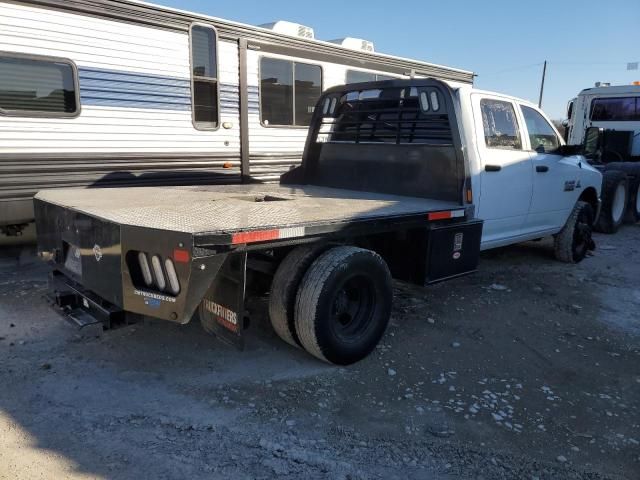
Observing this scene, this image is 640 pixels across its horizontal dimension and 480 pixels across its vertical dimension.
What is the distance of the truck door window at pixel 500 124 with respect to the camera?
16.3 feet

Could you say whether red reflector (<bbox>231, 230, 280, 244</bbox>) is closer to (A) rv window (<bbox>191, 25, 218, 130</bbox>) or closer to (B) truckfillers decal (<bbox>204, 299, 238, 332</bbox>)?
(B) truckfillers decal (<bbox>204, 299, 238, 332</bbox>)

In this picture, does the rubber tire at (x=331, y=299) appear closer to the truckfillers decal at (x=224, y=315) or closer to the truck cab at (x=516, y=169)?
the truckfillers decal at (x=224, y=315)

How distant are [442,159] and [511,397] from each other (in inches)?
89.1

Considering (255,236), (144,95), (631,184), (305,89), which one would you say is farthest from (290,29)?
(631,184)

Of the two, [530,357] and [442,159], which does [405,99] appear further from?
[530,357]

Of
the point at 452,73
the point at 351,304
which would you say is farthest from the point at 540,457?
the point at 452,73

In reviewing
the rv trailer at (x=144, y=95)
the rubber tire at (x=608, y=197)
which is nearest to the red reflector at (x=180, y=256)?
the rv trailer at (x=144, y=95)

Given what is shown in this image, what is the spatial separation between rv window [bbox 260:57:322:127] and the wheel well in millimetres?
3899

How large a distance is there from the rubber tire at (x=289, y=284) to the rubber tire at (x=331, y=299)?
0.05 meters

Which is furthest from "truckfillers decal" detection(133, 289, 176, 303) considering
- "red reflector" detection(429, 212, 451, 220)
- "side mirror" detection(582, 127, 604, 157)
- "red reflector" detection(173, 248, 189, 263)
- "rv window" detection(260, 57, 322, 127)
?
"side mirror" detection(582, 127, 604, 157)

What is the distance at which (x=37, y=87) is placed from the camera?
5.28m

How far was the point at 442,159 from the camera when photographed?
4816 mm

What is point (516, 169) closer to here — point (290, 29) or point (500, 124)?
point (500, 124)

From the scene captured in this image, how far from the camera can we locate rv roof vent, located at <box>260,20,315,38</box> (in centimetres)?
709
